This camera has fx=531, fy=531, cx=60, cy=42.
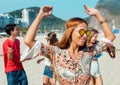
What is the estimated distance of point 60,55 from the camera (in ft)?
15.2

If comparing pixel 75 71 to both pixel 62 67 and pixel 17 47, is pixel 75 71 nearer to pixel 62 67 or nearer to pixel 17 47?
pixel 62 67

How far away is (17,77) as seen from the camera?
9070mm

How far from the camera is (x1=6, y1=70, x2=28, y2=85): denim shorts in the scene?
9000 millimetres

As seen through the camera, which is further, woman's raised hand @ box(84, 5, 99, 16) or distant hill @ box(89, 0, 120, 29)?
distant hill @ box(89, 0, 120, 29)

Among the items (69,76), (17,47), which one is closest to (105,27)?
(69,76)

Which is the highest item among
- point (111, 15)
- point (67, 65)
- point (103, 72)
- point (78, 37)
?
point (78, 37)

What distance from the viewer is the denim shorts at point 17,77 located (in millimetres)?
9000

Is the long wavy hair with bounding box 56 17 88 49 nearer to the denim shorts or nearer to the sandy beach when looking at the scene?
the denim shorts

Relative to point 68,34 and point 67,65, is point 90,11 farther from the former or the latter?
point 67,65

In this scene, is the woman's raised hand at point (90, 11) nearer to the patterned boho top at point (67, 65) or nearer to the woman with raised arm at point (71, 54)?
the woman with raised arm at point (71, 54)

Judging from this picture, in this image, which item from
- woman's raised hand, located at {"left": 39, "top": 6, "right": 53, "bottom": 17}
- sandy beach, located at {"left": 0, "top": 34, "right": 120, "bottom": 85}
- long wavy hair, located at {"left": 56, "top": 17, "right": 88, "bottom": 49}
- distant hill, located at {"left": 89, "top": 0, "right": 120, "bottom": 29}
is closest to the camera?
woman's raised hand, located at {"left": 39, "top": 6, "right": 53, "bottom": 17}

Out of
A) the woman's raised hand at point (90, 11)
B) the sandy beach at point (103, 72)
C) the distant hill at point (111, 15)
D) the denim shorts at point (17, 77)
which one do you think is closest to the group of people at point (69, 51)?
the woman's raised hand at point (90, 11)

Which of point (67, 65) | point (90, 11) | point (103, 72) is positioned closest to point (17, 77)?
point (90, 11)

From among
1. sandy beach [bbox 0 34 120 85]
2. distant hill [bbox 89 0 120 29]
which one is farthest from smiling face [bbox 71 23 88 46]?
distant hill [bbox 89 0 120 29]
